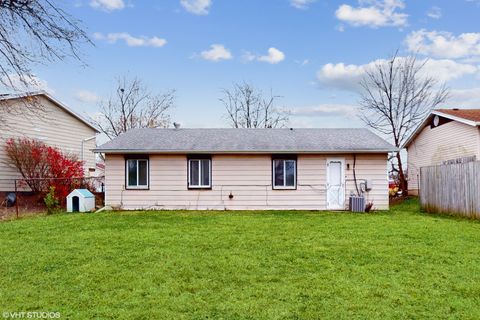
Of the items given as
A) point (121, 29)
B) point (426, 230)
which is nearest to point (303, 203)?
point (426, 230)

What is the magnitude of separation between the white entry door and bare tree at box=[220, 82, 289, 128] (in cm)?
1916

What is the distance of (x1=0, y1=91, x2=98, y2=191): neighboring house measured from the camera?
1812cm

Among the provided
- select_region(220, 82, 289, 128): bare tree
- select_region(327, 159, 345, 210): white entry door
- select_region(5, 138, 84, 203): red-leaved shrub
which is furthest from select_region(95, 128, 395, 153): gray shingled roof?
select_region(220, 82, 289, 128): bare tree

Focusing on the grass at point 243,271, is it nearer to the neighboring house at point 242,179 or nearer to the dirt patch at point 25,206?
the neighboring house at point 242,179

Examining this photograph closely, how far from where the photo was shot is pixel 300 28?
57.0 feet

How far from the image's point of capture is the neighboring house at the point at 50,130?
18125mm

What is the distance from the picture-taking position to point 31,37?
21.0ft

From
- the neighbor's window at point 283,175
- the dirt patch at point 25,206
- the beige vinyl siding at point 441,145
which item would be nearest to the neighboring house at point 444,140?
the beige vinyl siding at point 441,145

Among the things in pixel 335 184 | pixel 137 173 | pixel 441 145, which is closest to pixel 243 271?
pixel 335 184

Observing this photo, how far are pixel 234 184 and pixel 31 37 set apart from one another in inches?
370

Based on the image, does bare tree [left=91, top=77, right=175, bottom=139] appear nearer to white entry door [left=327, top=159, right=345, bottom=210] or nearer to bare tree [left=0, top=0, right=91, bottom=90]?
white entry door [left=327, top=159, right=345, bottom=210]

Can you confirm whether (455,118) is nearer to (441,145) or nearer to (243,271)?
(441,145)

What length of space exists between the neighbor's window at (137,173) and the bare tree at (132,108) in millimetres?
18145

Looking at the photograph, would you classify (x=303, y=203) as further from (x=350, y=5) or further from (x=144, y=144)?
(x=350, y=5)
